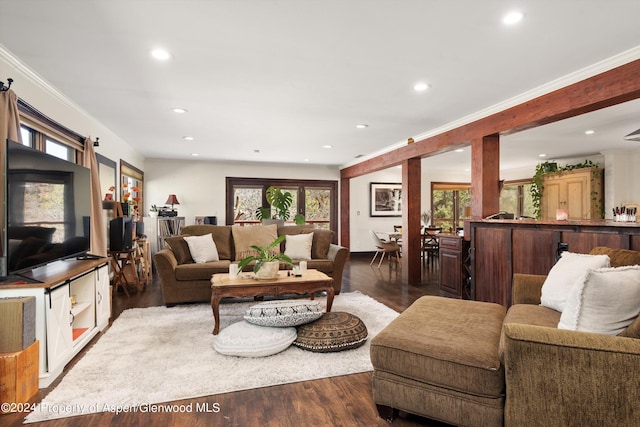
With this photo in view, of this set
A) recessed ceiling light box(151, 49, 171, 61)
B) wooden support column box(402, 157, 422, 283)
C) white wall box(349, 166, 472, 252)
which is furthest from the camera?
white wall box(349, 166, 472, 252)

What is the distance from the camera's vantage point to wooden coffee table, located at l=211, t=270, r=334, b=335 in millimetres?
3232

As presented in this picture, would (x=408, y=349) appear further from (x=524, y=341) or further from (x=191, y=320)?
(x=191, y=320)

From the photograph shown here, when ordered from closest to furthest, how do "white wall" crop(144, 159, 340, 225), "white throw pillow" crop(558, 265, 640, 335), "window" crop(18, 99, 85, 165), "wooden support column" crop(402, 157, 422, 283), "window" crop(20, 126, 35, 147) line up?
"white throw pillow" crop(558, 265, 640, 335) → "window" crop(18, 99, 85, 165) → "window" crop(20, 126, 35, 147) → "wooden support column" crop(402, 157, 422, 283) → "white wall" crop(144, 159, 340, 225)

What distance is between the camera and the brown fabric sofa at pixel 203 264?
4.12 meters

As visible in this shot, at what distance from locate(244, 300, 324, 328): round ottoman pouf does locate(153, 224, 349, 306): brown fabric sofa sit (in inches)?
59.0

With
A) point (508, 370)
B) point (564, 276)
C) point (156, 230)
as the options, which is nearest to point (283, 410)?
point (508, 370)

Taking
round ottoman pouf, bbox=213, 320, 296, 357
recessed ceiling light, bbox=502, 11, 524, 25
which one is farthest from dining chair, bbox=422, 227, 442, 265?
recessed ceiling light, bbox=502, 11, 524, 25

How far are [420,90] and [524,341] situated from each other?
2.72 metres

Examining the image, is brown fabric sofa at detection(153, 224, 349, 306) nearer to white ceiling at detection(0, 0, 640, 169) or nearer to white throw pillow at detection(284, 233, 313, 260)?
white throw pillow at detection(284, 233, 313, 260)

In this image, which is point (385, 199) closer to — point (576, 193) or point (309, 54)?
point (576, 193)

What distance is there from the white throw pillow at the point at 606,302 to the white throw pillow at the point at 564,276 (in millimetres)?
573

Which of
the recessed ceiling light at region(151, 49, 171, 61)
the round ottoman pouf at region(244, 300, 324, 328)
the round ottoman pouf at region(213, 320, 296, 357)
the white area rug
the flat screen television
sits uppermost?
the recessed ceiling light at region(151, 49, 171, 61)

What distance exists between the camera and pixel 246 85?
3.36 metres

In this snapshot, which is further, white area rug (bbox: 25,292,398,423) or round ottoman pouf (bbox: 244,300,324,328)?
round ottoman pouf (bbox: 244,300,324,328)
